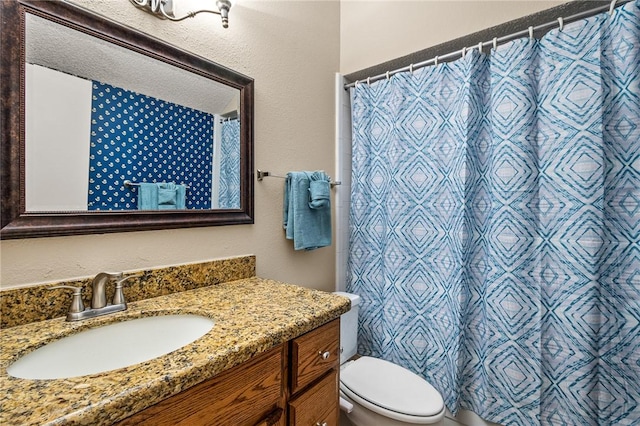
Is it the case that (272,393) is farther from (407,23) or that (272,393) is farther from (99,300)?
(407,23)

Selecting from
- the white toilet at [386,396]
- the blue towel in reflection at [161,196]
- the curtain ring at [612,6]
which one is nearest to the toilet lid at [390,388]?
the white toilet at [386,396]

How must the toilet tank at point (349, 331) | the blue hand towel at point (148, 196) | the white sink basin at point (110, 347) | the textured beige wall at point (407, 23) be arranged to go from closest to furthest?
the white sink basin at point (110, 347) < the blue hand towel at point (148, 196) < the textured beige wall at point (407, 23) < the toilet tank at point (349, 331)

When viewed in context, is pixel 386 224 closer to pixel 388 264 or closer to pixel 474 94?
pixel 388 264

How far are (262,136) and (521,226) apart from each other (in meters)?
1.27

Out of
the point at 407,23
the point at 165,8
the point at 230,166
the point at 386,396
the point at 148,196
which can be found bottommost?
the point at 386,396

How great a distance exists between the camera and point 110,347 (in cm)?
82

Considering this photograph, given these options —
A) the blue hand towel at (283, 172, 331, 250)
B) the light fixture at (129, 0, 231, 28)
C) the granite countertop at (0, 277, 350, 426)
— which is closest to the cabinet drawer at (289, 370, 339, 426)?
the granite countertop at (0, 277, 350, 426)

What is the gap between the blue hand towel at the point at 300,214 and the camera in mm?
1479

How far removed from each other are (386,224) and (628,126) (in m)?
1.10

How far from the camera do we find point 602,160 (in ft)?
3.86

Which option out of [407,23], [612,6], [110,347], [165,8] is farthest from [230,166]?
[612,6]

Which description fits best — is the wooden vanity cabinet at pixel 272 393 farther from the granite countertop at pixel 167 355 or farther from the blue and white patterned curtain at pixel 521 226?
the blue and white patterned curtain at pixel 521 226

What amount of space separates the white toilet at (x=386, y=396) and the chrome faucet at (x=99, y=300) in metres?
0.99

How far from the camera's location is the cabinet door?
56 centimetres
